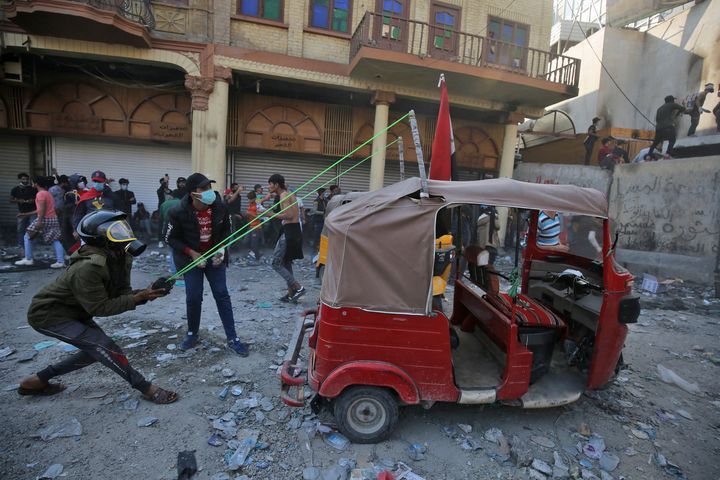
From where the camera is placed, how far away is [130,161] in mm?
11797

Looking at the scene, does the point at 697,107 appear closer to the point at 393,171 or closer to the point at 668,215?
the point at 668,215

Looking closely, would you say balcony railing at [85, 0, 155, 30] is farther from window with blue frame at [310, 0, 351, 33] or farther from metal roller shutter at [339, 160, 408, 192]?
metal roller shutter at [339, 160, 408, 192]

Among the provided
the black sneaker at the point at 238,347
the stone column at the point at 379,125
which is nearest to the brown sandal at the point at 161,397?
the black sneaker at the point at 238,347

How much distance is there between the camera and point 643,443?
3.07 m

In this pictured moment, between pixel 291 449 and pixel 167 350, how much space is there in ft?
7.27

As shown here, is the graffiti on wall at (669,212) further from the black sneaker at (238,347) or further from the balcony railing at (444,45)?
the black sneaker at (238,347)

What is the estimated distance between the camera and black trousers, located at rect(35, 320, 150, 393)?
2932mm

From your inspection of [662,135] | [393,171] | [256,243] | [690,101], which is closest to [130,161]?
[256,243]

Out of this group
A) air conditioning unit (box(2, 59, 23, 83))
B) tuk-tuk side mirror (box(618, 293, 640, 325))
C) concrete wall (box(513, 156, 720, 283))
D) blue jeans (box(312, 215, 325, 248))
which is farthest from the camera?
blue jeans (box(312, 215, 325, 248))

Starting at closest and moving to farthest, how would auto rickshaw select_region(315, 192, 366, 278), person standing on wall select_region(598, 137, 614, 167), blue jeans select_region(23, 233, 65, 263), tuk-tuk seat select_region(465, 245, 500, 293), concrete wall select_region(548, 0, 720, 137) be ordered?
tuk-tuk seat select_region(465, 245, 500, 293) → auto rickshaw select_region(315, 192, 366, 278) → blue jeans select_region(23, 233, 65, 263) → person standing on wall select_region(598, 137, 614, 167) → concrete wall select_region(548, 0, 720, 137)

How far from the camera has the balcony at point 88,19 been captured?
7.99m

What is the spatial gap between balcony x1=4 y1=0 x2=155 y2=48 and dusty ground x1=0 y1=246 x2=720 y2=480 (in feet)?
22.9

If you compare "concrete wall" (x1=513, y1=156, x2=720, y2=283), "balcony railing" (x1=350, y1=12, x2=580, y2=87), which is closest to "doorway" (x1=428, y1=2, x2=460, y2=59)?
"balcony railing" (x1=350, y1=12, x2=580, y2=87)

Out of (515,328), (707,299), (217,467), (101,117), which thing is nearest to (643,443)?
(515,328)
